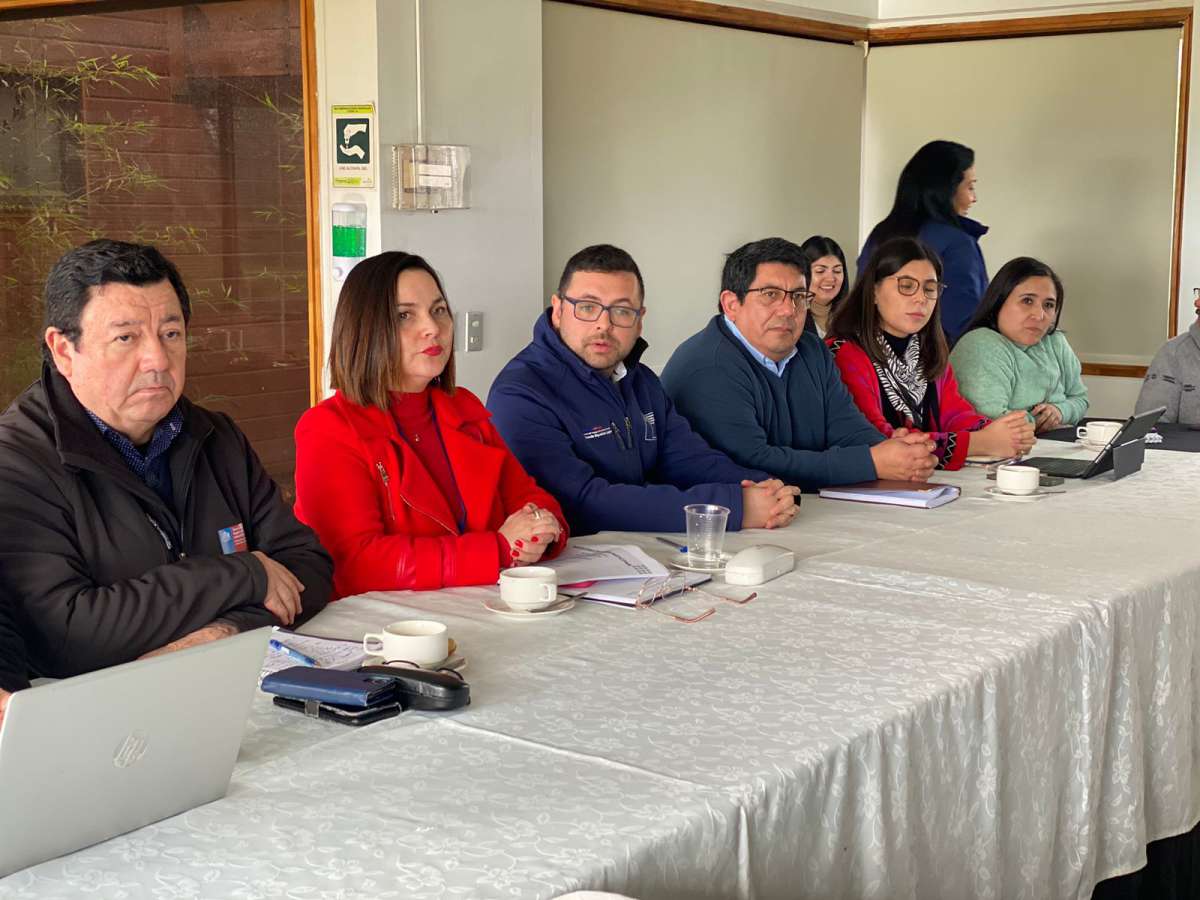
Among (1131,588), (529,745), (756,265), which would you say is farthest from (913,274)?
(529,745)

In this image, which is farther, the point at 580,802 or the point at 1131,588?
the point at 1131,588

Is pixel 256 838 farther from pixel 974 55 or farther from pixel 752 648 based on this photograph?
pixel 974 55

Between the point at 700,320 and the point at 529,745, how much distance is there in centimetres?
429

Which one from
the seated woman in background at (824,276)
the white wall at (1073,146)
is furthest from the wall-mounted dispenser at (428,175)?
the white wall at (1073,146)

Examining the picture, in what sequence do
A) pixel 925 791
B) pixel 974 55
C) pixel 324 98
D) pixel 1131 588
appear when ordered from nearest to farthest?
pixel 925 791
pixel 1131 588
pixel 324 98
pixel 974 55

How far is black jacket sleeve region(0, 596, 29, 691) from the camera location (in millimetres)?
1774

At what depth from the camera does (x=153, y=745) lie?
1.37 metres

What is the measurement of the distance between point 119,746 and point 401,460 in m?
1.24

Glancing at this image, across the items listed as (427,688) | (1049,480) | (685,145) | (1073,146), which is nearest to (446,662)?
(427,688)

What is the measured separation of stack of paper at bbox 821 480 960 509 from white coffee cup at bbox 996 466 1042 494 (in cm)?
11

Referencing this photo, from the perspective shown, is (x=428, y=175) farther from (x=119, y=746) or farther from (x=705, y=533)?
(x=119, y=746)

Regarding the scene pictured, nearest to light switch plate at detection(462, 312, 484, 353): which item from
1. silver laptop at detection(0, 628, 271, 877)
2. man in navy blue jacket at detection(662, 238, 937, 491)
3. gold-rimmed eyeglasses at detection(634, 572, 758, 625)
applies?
man in navy blue jacket at detection(662, 238, 937, 491)

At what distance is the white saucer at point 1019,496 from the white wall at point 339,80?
1.92 metres

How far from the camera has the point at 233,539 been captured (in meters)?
2.21
